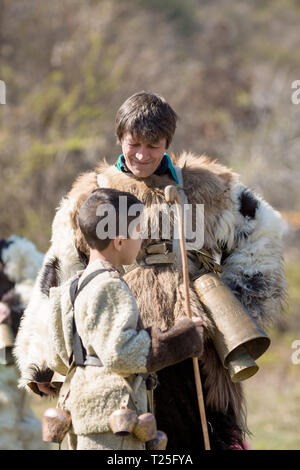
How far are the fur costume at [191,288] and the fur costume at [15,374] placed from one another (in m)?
1.35

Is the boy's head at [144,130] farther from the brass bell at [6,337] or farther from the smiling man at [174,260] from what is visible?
the brass bell at [6,337]

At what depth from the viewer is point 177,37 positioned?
22.5 meters

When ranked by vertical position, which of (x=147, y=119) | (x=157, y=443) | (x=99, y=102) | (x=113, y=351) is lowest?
(x=157, y=443)

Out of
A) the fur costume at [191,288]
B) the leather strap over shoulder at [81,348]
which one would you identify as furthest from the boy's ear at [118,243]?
the fur costume at [191,288]

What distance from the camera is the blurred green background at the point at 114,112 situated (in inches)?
435

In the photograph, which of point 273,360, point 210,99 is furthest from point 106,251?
point 210,99

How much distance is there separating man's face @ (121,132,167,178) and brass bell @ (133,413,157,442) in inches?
43.3

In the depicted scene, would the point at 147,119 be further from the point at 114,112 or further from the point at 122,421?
the point at 114,112

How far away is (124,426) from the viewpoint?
2434 mm

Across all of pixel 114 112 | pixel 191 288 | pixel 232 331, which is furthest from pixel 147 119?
pixel 114 112

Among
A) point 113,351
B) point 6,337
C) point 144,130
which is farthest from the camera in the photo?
point 6,337

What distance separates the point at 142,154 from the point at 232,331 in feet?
2.70

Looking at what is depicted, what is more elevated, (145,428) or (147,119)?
(147,119)

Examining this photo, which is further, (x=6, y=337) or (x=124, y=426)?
(x=6, y=337)
